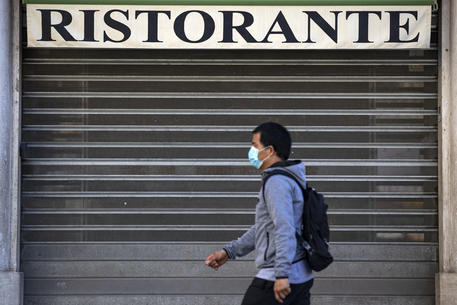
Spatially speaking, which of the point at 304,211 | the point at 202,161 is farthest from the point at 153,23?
the point at 304,211

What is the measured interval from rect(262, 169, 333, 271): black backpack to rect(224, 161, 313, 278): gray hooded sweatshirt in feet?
0.11

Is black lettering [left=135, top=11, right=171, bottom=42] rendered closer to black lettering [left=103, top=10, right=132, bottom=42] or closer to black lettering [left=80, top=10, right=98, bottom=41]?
black lettering [left=103, top=10, right=132, bottom=42]

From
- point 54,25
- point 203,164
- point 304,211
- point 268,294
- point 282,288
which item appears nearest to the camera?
point 282,288

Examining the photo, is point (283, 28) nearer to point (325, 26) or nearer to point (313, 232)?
point (325, 26)

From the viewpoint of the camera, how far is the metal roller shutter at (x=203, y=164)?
317 inches

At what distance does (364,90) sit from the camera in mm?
8180

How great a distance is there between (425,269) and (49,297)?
3.91 metres

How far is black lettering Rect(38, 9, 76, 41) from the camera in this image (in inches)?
308

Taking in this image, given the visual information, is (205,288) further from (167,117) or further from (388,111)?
(388,111)

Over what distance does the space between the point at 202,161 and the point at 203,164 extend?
0.03 metres

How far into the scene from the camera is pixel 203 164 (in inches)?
320

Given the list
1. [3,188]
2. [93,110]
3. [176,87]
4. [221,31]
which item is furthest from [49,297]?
[221,31]

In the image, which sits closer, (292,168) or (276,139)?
(292,168)

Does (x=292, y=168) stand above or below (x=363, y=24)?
below
